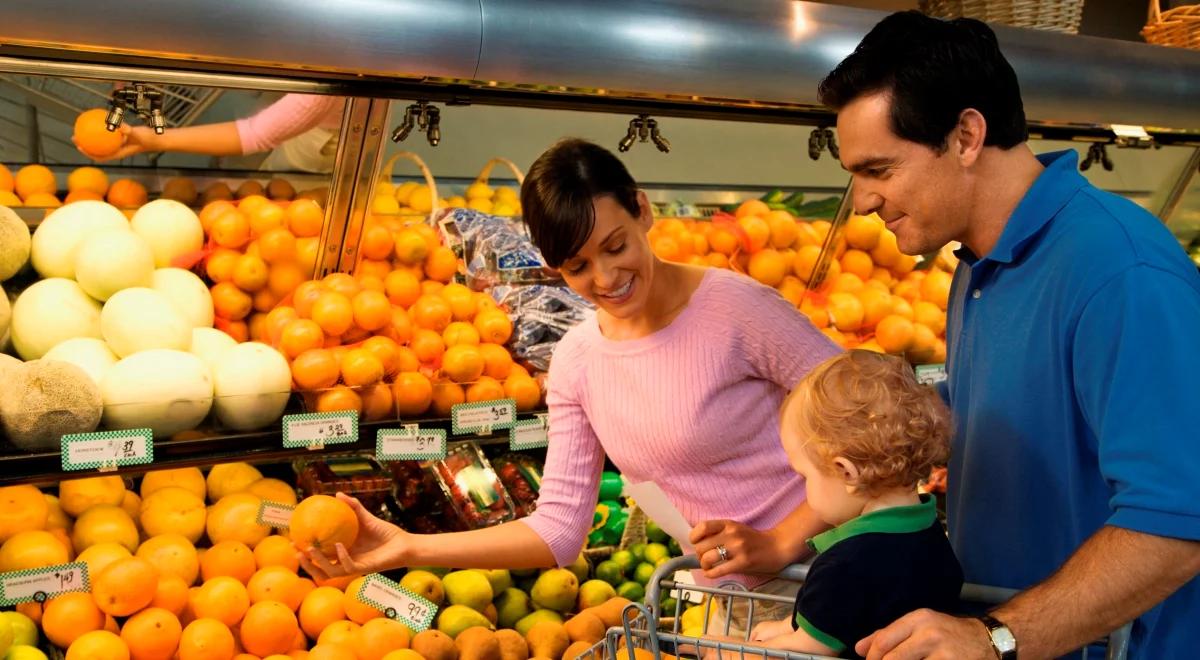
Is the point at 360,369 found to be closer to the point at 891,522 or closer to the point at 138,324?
the point at 138,324

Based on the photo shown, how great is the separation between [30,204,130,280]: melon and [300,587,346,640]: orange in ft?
3.06

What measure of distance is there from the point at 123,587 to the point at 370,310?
2.70ft

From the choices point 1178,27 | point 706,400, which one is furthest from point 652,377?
point 1178,27

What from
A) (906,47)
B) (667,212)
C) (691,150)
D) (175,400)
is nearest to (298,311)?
(175,400)

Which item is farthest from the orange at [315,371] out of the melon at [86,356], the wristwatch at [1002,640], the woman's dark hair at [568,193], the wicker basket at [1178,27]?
the wicker basket at [1178,27]

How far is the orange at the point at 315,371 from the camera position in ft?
8.29

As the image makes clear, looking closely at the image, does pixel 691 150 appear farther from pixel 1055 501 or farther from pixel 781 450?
pixel 1055 501

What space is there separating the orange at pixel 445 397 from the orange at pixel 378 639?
1.66 feet

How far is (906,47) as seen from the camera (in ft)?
5.01

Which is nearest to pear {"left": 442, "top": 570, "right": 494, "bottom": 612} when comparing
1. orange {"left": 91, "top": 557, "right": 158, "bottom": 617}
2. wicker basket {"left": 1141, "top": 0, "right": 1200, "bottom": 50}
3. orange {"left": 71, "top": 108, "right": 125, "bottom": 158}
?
orange {"left": 91, "top": 557, "right": 158, "bottom": 617}

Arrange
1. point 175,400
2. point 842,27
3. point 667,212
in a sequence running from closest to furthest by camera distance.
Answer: point 175,400 < point 842,27 < point 667,212

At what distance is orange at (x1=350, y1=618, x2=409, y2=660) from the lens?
7.88 ft

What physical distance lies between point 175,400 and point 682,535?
1.08m

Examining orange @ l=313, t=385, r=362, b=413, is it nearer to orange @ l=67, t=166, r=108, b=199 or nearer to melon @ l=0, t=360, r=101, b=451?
melon @ l=0, t=360, r=101, b=451
